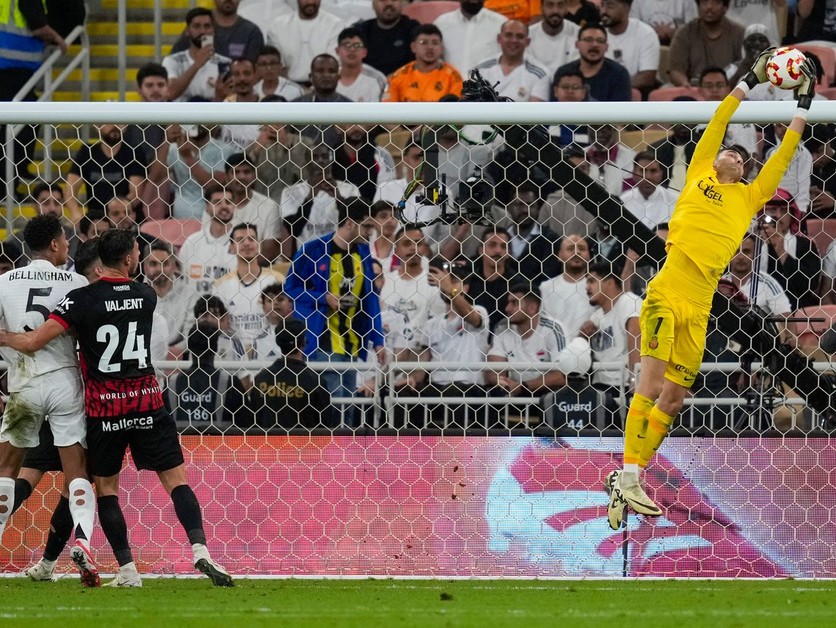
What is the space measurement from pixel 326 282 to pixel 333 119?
3.68 ft

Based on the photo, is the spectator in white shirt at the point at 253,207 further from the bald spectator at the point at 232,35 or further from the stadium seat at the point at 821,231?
the bald spectator at the point at 232,35

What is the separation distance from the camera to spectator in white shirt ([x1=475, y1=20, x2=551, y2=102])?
11.7 meters

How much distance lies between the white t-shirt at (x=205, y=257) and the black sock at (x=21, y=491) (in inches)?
78.8

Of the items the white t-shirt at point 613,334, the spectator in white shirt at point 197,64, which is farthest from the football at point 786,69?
the spectator in white shirt at point 197,64

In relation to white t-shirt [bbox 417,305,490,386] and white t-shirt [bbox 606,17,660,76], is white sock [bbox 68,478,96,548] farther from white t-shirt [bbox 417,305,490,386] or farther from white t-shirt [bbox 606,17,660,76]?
white t-shirt [bbox 606,17,660,76]

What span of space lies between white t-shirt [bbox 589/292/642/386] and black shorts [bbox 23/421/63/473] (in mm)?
3290

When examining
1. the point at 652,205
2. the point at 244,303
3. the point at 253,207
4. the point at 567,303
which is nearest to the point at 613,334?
the point at 567,303

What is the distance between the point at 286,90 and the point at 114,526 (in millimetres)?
6245

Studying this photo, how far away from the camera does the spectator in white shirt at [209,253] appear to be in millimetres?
8562

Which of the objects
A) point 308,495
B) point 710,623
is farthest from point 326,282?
point 710,623

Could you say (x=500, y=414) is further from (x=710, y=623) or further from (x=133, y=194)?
(x=710, y=623)

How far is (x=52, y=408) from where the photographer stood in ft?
22.1

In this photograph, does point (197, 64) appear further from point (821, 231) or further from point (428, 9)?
point (821, 231)

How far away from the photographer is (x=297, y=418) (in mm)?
7844
